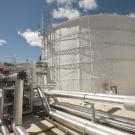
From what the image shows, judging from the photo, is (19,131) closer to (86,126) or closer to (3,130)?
(3,130)

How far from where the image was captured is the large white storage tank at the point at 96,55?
58.5 ft

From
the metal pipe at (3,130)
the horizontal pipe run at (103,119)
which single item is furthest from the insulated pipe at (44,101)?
the metal pipe at (3,130)

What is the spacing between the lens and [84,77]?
17.8 metres

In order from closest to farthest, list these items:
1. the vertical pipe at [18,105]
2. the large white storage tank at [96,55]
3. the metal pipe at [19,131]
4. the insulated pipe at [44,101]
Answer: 1. the metal pipe at [19,131]
2. the vertical pipe at [18,105]
3. the insulated pipe at [44,101]
4. the large white storage tank at [96,55]

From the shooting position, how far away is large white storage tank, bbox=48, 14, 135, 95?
1784 cm

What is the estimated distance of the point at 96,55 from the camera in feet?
59.4

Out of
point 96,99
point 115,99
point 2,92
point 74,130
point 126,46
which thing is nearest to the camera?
point 115,99

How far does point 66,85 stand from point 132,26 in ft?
Answer: 28.0

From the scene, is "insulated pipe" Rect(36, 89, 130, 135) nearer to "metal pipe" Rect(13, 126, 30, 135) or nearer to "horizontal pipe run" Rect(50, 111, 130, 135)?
"horizontal pipe run" Rect(50, 111, 130, 135)

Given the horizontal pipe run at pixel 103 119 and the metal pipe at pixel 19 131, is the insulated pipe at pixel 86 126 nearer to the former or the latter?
the horizontal pipe run at pixel 103 119

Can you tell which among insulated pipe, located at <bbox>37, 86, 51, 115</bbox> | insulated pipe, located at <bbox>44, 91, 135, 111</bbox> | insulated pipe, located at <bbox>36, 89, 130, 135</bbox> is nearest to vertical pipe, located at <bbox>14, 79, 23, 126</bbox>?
insulated pipe, located at <bbox>36, 89, 130, 135</bbox>

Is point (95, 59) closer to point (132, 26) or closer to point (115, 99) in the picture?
point (132, 26)

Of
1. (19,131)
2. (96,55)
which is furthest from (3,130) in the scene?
(96,55)

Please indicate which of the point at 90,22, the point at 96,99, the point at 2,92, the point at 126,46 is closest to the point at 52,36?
the point at 90,22
